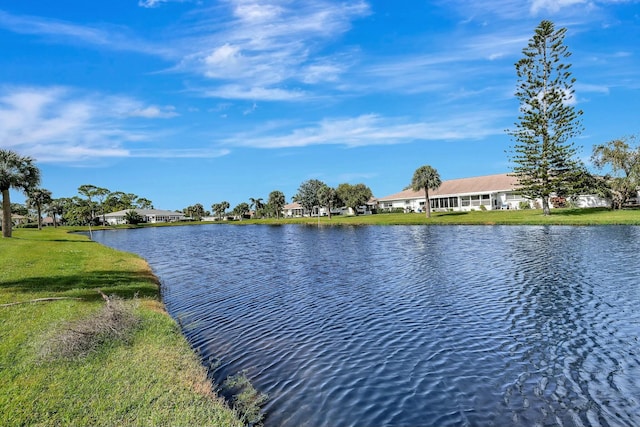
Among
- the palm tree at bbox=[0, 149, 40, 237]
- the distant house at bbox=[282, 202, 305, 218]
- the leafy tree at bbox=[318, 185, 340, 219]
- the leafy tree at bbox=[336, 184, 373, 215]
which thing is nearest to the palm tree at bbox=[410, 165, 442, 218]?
the leafy tree at bbox=[336, 184, 373, 215]

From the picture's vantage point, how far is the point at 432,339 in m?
11.3

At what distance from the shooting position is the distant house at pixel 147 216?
135m

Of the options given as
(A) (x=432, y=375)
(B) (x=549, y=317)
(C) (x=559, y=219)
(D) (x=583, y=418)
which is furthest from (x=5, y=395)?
(C) (x=559, y=219)

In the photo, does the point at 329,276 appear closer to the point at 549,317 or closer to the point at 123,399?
the point at 549,317

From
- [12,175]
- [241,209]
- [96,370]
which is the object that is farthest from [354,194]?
[96,370]

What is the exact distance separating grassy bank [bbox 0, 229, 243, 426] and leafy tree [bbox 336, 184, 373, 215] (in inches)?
3458

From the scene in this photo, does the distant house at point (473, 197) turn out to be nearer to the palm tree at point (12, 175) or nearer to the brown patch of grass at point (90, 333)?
the brown patch of grass at point (90, 333)

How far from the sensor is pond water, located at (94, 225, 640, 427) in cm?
763

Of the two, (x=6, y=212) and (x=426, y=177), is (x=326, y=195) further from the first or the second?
(x=6, y=212)

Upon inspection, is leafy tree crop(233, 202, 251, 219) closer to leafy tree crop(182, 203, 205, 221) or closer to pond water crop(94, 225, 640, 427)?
leafy tree crop(182, 203, 205, 221)

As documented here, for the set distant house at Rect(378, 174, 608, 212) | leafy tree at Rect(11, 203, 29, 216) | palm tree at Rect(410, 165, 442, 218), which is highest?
leafy tree at Rect(11, 203, 29, 216)

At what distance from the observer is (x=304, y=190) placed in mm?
112562

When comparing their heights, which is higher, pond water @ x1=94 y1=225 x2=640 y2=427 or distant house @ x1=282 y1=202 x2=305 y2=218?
distant house @ x1=282 y1=202 x2=305 y2=218

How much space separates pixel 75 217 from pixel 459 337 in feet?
436
